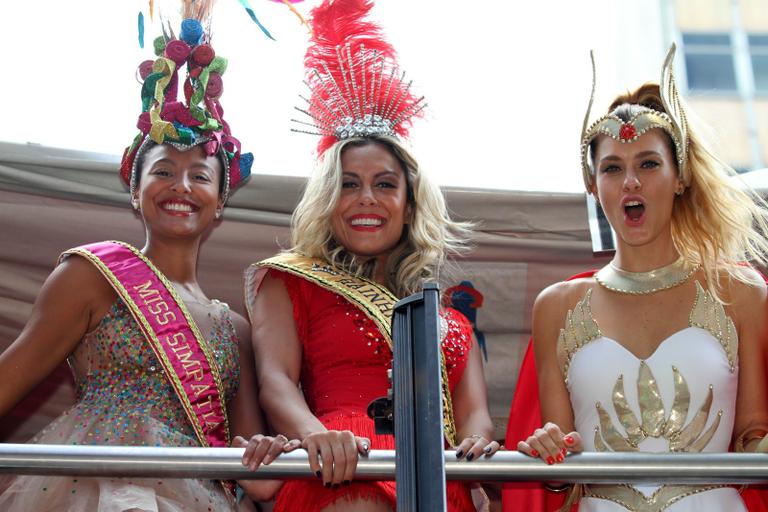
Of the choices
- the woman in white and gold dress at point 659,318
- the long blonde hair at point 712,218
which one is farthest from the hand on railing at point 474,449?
the long blonde hair at point 712,218

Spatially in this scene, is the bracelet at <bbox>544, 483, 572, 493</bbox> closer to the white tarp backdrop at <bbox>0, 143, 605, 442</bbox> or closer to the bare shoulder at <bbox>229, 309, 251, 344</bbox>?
the white tarp backdrop at <bbox>0, 143, 605, 442</bbox>

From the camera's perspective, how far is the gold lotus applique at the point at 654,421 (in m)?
2.63

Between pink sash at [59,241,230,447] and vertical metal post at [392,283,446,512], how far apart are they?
3.67 feet

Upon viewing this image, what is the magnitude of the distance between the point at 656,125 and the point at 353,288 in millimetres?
908

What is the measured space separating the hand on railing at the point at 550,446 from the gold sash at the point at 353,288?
67 cm

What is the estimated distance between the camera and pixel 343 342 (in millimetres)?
2910

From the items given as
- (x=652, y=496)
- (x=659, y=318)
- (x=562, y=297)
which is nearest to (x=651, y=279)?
(x=659, y=318)

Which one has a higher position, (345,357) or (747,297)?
(747,297)

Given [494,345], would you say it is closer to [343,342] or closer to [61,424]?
[343,342]

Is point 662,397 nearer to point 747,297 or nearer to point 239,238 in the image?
point 747,297

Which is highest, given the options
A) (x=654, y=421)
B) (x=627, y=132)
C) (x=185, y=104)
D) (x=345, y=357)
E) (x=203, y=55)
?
(x=203, y=55)

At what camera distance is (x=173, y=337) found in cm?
285

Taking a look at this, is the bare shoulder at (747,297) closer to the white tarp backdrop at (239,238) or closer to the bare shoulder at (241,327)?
the white tarp backdrop at (239,238)

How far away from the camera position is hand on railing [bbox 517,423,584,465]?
2066 mm
